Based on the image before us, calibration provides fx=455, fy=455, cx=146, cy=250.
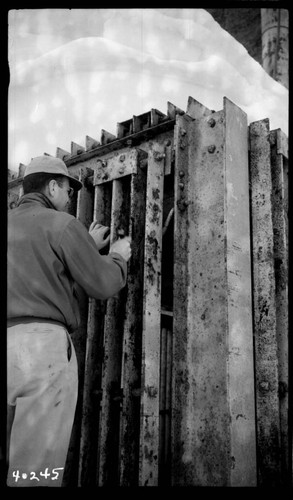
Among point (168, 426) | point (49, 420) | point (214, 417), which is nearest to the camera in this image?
point (49, 420)

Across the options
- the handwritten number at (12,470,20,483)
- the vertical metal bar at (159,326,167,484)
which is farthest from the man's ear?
the handwritten number at (12,470,20,483)

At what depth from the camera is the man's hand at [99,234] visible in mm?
2758

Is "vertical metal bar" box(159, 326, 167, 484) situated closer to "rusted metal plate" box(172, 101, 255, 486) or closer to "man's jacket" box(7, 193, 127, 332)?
"rusted metal plate" box(172, 101, 255, 486)

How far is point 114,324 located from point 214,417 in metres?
0.80

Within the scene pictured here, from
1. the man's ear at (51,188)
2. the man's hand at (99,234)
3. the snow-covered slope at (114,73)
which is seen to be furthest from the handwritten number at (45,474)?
the snow-covered slope at (114,73)

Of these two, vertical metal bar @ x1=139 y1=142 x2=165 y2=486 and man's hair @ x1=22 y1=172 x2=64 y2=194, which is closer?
vertical metal bar @ x1=139 y1=142 x2=165 y2=486

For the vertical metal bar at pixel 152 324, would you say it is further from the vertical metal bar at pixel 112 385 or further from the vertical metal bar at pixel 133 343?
the vertical metal bar at pixel 112 385

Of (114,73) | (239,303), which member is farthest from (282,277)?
(114,73)

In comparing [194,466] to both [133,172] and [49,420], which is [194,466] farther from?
[133,172]

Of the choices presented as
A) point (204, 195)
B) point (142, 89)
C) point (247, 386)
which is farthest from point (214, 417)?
point (142, 89)

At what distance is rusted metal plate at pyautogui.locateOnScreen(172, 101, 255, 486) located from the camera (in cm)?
216

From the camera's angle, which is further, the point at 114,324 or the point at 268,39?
the point at 268,39

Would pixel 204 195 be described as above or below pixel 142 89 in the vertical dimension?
below

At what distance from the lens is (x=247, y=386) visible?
7.43 feet
